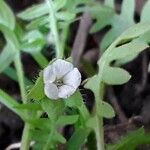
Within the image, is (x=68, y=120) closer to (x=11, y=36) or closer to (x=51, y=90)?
(x=51, y=90)

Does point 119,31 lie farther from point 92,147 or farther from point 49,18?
point 92,147

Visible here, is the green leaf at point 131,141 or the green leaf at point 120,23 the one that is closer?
the green leaf at point 131,141

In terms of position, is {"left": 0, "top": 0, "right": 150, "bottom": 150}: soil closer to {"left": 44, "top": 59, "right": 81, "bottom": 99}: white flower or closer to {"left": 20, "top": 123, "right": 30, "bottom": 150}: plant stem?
{"left": 20, "top": 123, "right": 30, "bottom": 150}: plant stem

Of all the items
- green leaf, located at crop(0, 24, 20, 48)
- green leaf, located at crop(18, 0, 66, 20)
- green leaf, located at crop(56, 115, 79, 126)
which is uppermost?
green leaf, located at crop(18, 0, 66, 20)

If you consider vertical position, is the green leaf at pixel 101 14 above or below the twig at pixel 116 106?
above

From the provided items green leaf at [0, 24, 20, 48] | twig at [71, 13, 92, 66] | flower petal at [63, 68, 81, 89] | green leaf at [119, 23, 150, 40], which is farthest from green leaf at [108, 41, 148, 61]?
twig at [71, 13, 92, 66]

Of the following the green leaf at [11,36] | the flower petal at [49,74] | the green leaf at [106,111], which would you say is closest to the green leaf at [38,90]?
the flower petal at [49,74]

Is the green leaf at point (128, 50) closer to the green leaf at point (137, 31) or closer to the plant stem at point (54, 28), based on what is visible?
the green leaf at point (137, 31)
